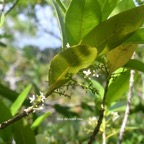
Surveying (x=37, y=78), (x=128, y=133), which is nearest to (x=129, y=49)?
(x=128, y=133)

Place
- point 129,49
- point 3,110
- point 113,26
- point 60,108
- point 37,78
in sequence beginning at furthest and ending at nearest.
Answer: point 37,78 → point 60,108 → point 3,110 → point 129,49 → point 113,26

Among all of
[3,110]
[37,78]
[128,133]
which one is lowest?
[128,133]

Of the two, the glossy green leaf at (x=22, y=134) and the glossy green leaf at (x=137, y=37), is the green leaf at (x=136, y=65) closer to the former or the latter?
the glossy green leaf at (x=137, y=37)

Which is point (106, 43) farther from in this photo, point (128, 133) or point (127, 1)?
point (128, 133)

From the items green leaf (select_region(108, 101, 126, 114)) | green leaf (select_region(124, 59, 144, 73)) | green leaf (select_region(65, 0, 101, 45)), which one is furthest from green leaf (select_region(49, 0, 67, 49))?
green leaf (select_region(108, 101, 126, 114))

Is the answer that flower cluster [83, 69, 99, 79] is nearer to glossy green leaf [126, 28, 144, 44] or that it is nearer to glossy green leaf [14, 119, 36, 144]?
glossy green leaf [126, 28, 144, 44]

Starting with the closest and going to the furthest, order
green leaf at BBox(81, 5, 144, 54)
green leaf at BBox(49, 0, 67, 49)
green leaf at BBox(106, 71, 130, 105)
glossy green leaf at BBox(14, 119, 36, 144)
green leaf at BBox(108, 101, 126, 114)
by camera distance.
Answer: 1. green leaf at BBox(81, 5, 144, 54)
2. green leaf at BBox(49, 0, 67, 49)
3. glossy green leaf at BBox(14, 119, 36, 144)
4. green leaf at BBox(106, 71, 130, 105)
5. green leaf at BBox(108, 101, 126, 114)
